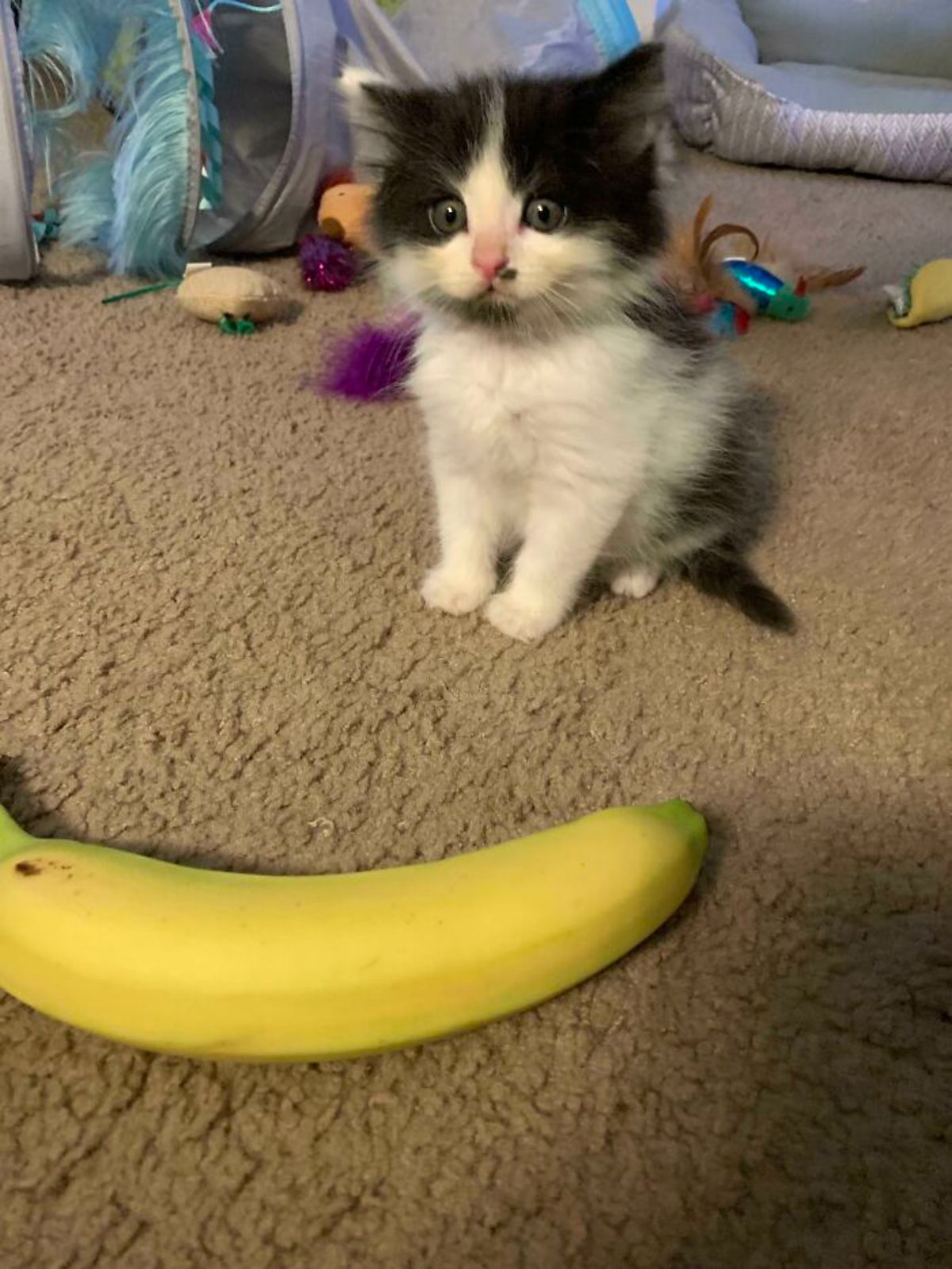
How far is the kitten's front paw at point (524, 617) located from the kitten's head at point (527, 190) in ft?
0.90

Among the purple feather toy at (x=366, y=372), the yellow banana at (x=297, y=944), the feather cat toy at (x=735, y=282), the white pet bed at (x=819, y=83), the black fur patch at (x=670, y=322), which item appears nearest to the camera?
the yellow banana at (x=297, y=944)

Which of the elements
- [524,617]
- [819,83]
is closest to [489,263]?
[524,617]

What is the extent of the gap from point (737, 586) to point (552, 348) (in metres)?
0.34

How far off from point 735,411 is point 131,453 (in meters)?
0.76

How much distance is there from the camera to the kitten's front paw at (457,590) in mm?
993

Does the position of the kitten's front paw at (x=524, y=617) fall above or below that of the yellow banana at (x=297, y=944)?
below

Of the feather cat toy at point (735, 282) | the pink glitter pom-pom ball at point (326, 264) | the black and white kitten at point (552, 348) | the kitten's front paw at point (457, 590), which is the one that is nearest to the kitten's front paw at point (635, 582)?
the black and white kitten at point (552, 348)

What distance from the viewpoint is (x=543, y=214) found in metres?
0.77

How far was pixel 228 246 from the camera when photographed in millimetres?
1736

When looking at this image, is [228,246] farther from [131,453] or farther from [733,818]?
[733,818]

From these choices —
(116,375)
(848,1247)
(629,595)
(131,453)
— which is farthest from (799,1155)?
(116,375)

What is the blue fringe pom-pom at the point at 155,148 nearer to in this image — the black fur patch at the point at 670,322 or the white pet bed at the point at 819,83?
the black fur patch at the point at 670,322

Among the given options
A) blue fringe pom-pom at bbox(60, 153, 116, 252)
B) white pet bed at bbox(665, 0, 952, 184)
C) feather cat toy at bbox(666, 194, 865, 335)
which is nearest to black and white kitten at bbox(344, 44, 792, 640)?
feather cat toy at bbox(666, 194, 865, 335)

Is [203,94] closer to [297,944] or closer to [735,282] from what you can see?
[735,282]
